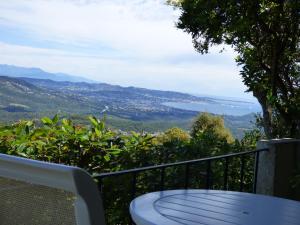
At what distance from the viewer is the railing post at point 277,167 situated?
14.7 ft

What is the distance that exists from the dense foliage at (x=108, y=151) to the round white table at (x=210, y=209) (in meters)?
2.13

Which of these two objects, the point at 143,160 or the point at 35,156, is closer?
the point at 35,156

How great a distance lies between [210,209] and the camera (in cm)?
194

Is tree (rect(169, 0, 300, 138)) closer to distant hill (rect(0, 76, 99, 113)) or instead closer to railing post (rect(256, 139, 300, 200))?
railing post (rect(256, 139, 300, 200))

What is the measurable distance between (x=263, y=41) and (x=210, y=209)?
272 inches

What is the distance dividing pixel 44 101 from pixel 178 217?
38.3 meters

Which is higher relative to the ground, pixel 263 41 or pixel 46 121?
pixel 263 41

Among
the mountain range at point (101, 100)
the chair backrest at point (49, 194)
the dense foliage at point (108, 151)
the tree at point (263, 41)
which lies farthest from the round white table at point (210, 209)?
the mountain range at point (101, 100)

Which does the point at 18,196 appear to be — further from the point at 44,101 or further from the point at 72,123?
the point at 44,101

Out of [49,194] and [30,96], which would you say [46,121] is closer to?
[49,194]

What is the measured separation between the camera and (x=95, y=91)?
176 ft

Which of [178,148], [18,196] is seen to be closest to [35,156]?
[178,148]

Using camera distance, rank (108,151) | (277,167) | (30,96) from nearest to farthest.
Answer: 1. (277,167)
2. (108,151)
3. (30,96)

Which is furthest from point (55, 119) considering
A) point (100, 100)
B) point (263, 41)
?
point (100, 100)
